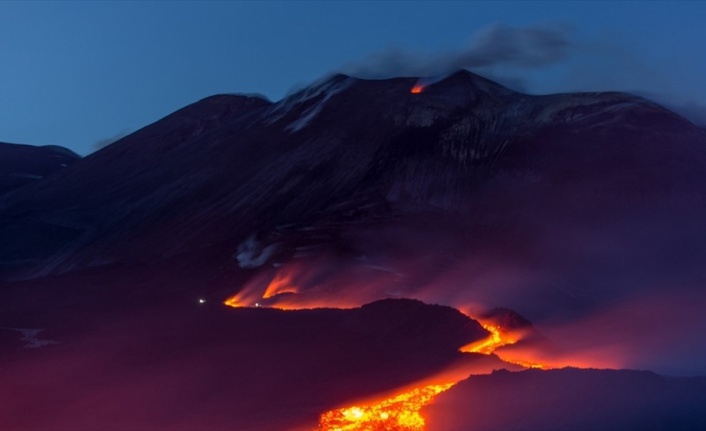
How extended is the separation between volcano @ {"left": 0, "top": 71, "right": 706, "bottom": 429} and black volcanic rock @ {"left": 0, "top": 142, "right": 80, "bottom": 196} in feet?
96.4

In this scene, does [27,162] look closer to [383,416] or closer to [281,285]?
[281,285]

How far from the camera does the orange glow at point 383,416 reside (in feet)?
48.7

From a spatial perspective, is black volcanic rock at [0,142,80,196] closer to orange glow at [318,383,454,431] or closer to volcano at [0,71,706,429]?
volcano at [0,71,706,429]

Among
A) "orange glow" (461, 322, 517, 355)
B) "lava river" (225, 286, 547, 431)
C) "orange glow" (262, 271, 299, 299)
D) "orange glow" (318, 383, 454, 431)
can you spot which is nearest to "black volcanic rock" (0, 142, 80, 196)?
"orange glow" (262, 271, 299, 299)

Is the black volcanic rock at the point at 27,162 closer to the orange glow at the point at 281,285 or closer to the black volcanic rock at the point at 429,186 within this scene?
the black volcanic rock at the point at 429,186

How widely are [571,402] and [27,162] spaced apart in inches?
3357

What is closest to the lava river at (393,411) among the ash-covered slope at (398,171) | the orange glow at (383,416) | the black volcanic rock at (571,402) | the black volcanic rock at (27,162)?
the orange glow at (383,416)

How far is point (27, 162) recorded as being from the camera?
305ft

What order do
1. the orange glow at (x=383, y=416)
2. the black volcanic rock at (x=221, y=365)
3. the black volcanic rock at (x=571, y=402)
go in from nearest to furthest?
the black volcanic rock at (x=571, y=402), the orange glow at (x=383, y=416), the black volcanic rock at (x=221, y=365)

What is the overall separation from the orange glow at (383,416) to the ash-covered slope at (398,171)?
18.0m

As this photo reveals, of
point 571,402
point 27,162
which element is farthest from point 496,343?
point 27,162

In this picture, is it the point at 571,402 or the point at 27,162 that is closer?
the point at 571,402

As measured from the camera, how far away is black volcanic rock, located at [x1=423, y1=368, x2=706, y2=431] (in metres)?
14.1

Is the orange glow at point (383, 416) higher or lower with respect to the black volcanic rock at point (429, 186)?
lower
